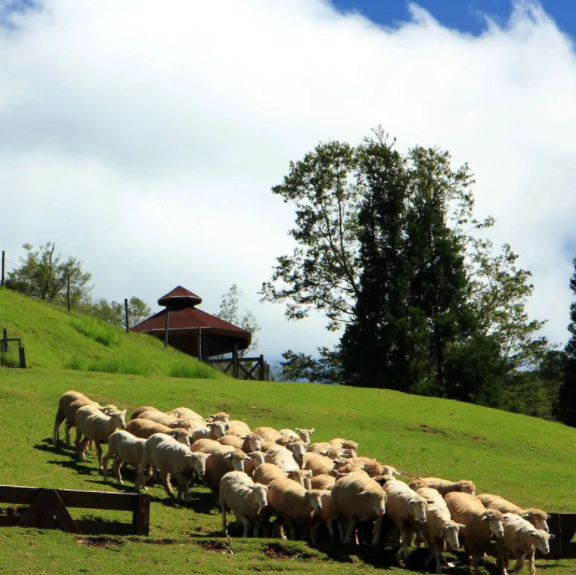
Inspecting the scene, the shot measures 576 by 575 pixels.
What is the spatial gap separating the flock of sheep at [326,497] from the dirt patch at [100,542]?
7.98 feet

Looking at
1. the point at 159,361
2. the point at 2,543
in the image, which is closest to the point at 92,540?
the point at 2,543

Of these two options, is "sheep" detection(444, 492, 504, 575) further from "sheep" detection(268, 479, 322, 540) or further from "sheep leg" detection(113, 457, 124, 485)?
"sheep leg" detection(113, 457, 124, 485)

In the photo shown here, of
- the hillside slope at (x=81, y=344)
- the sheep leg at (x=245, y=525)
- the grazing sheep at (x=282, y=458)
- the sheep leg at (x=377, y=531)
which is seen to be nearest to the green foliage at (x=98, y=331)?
the hillside slope at (x=81, y=344)

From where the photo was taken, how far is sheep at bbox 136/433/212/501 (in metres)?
16.4

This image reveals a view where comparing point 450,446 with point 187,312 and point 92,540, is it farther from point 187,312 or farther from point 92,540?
point 187,312

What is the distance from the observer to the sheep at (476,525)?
13.4 m

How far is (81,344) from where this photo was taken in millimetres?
42500

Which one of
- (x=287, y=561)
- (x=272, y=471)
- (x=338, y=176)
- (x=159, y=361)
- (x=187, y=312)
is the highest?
(x=338, y=176)

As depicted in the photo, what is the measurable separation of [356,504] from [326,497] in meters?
0.66

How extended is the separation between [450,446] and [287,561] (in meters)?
16.0

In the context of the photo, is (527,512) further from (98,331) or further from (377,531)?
(98,331)

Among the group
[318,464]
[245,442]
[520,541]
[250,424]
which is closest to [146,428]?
[245,442]

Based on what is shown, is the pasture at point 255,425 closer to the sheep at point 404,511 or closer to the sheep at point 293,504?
the sheep at point 404,511

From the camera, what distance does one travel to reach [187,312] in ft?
187
